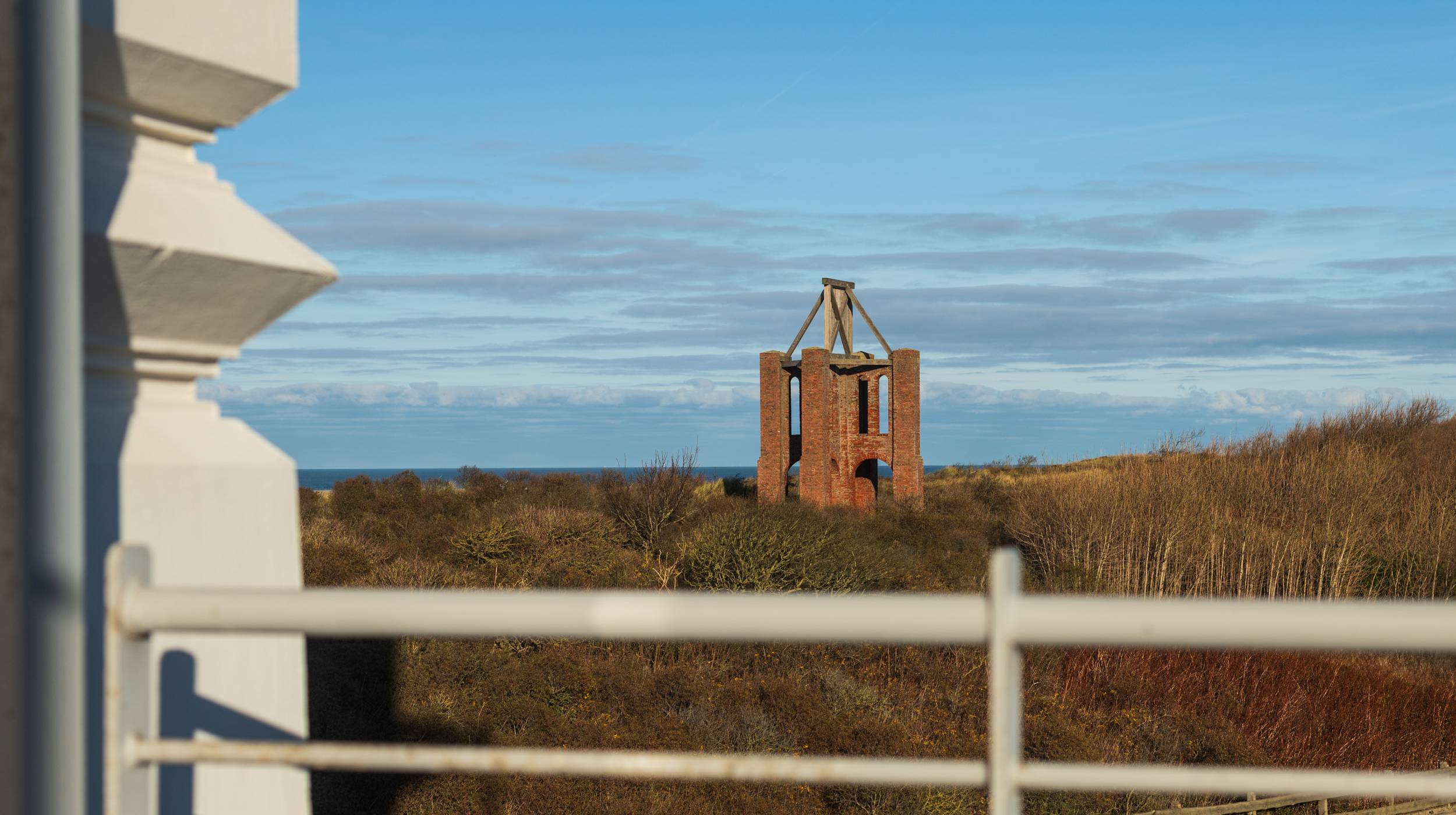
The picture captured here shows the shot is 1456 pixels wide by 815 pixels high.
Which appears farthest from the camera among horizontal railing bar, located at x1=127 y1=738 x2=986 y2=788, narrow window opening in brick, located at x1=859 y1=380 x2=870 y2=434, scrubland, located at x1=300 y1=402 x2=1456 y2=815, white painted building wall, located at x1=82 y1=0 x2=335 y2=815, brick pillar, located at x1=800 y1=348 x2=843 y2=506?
narrow window opening in brick, located at x1=859 y1=380 x2=870 y2=434

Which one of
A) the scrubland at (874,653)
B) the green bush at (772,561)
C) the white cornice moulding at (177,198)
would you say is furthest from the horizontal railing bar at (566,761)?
the green bush at (772,561)

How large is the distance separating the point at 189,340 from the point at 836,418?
2394cm

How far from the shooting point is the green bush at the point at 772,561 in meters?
13.8

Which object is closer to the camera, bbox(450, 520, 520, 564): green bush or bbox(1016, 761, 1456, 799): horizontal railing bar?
bbox(1016, 761, 1456, 799): horizontal railing bar

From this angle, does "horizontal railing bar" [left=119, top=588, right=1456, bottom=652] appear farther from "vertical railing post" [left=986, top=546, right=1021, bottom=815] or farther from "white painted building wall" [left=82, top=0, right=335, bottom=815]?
"white painted building wall" [left=82, top=0, right=335, bottom=815]

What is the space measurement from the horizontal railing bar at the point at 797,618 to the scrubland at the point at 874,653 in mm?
6442

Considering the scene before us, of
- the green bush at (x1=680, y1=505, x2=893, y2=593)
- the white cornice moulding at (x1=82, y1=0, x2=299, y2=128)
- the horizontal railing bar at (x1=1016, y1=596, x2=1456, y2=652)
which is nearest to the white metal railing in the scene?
the horizontal railing bar at (x1=1016, y1=596, x2=1456, y2=652)

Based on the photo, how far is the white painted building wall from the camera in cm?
152

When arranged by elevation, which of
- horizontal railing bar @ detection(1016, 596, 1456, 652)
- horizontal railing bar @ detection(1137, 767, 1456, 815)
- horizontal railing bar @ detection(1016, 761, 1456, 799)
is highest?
horizontal railing bar @ detection(1016, 596, 1456, 652)

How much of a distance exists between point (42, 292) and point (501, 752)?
2.24 ft

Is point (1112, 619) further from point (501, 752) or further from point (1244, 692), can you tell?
point (1244, 692)

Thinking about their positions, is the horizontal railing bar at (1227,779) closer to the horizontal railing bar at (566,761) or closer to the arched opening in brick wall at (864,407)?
the horizontal railing bar at (566,761)

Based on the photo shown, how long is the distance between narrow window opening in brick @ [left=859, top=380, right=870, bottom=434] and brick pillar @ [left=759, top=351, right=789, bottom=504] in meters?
1.96

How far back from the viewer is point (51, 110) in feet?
3.74
